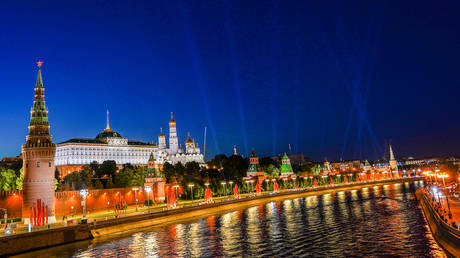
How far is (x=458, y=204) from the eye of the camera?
38.6 m

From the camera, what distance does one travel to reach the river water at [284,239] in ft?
95.3

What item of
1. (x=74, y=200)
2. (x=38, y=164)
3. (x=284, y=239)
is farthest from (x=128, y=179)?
(x=284, y=239)

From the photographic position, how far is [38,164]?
47312 millimetres

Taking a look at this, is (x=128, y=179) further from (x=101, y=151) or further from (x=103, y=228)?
(x=101, y=151)

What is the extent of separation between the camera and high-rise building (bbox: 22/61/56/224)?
4606cm

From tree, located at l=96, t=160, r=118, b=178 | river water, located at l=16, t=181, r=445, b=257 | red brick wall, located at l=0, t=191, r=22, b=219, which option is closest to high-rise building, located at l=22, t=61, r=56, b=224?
red brick wall, located at l=0, t=191, r=22, b=219

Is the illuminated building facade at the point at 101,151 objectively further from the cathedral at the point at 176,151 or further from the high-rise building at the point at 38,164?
the high-rise building at the point at 38,164

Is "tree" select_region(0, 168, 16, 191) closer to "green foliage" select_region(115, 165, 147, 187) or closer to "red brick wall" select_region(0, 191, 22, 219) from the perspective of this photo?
"red brick wall" select_region(0, 191, 22, 219)

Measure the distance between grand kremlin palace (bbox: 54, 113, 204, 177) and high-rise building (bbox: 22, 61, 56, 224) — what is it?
276 feet

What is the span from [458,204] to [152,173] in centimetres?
5130

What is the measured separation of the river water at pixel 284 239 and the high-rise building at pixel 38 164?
39.0 feet

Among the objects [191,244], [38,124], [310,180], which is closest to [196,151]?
[310,180]

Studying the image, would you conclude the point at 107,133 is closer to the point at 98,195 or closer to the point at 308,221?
the point at 98,195

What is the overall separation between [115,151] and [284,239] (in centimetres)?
12959
